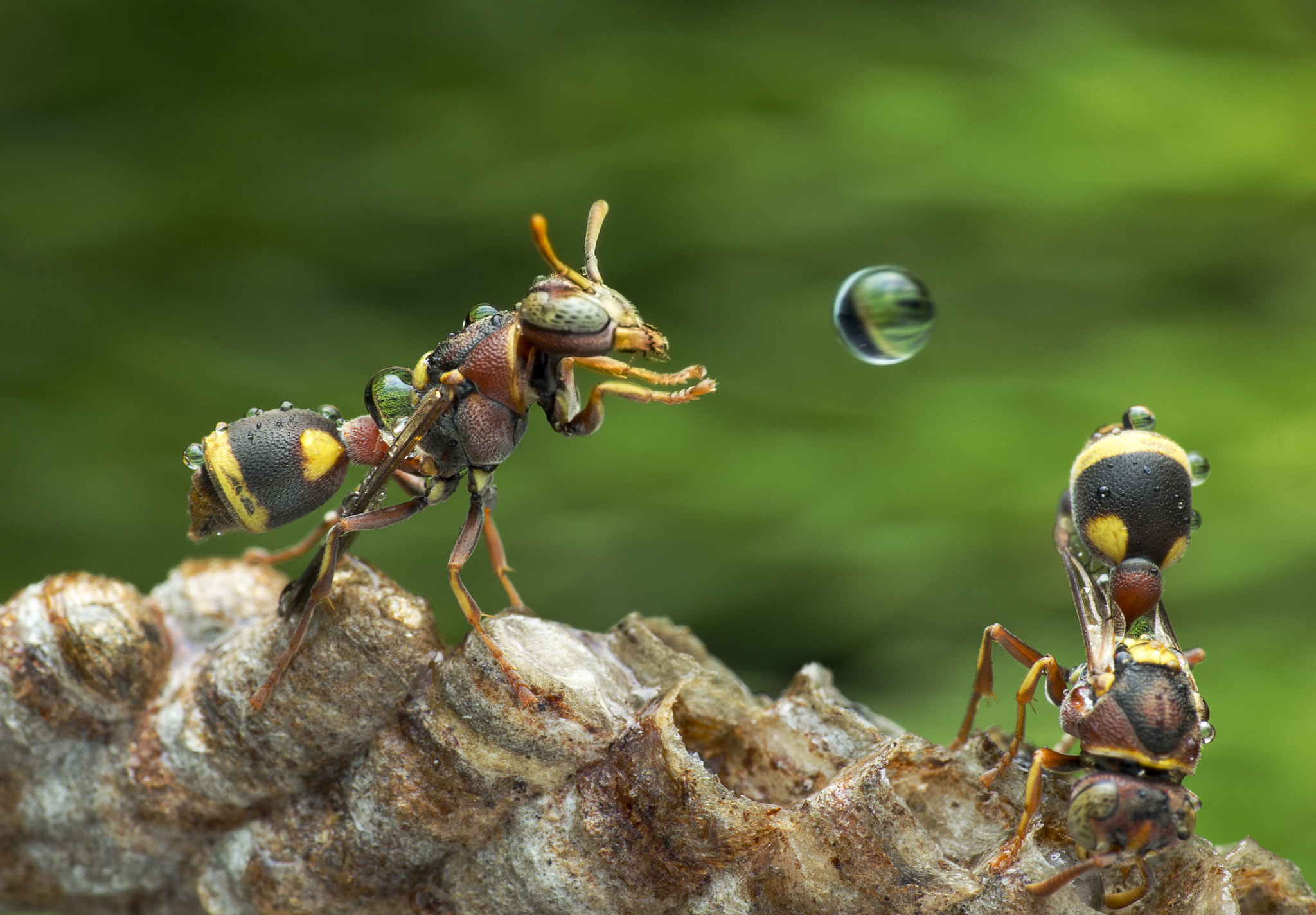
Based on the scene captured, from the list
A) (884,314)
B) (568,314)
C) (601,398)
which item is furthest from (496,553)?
(884,314)

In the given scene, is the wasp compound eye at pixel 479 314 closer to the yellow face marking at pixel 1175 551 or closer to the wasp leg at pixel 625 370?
the wasp leg at pixel 625 370

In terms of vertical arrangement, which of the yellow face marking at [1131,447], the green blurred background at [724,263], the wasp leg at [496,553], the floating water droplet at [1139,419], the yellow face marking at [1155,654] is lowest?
the yellow face marking at [1155,654]

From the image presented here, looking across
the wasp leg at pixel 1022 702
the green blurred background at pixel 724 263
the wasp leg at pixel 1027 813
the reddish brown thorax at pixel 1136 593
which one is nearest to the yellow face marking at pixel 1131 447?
the reddish brown thorax at pixel 1136 593

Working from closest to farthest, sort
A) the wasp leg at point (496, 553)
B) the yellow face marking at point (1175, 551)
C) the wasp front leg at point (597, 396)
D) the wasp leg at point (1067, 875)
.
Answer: the wasp leg at point (1067, 875)
the yellow face marking at point (1175, 551)
the wasp front leg at point (597, 396)
the wasp leg at point (496, 553)

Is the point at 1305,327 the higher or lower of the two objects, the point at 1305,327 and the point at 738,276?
the higher

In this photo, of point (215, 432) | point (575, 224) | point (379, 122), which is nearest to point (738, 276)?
point (575, 224)

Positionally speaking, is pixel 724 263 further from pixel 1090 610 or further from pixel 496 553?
pixel 1090 610

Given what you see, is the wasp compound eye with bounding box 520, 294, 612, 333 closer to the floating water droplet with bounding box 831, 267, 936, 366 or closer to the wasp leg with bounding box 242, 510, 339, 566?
the floating water droplet with bounding box 831, 267, 936, 366

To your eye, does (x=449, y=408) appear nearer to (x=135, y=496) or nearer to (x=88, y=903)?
(x=88, y=903)
